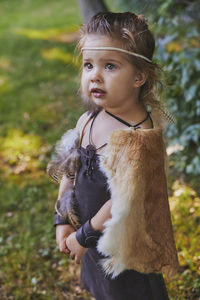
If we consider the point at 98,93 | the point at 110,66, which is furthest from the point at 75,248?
the point at 110,66

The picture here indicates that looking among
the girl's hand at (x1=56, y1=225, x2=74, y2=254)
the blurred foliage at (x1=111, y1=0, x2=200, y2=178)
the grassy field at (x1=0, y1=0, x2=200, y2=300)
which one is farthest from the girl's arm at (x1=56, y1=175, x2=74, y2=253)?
the blurred foliage at (x1=111, y1=0, x2=200, y2=178)

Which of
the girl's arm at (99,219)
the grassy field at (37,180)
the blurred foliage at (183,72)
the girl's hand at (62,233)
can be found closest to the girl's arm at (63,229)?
the girl's hand at (62,233)

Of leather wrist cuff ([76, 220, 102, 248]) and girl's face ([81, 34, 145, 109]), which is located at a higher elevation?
girl's face ([81, 34, 145, 109])

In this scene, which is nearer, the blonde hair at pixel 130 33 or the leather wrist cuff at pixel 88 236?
the blonde hair at pixel 130 33

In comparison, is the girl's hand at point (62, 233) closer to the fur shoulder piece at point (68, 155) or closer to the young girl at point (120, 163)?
the young girl at point (120, 163)

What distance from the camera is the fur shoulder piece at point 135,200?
3.93 ft

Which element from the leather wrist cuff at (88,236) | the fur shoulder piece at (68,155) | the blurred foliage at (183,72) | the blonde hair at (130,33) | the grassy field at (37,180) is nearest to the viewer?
the blonde hair at (130,33)

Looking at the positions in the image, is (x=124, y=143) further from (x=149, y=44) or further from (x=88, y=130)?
(x=149, y=44)

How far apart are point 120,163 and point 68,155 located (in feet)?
1.09

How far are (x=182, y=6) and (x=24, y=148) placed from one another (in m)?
2.19

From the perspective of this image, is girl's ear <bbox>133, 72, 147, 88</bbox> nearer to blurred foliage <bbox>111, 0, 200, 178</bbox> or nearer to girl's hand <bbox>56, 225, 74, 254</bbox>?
girl's hand <bbox>56, 225, 74, 254</bbox>

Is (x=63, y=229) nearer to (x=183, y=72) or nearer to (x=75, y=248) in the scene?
(x=75, y=248)

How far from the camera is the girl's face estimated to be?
1.20m

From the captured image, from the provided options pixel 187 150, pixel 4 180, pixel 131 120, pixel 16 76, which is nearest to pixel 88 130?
pixel 131 120
